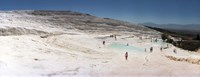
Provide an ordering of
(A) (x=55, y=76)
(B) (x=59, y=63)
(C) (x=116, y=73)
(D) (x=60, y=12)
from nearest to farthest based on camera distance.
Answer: (A) (x=55, y=76) → (C) (x=116, y=73) → (B) (x=59, y=63) → (D) (x=60, y=12)

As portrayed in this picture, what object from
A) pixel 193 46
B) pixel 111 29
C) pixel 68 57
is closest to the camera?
pixel 68 57

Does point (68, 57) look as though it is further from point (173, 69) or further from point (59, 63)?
point (173, 69)

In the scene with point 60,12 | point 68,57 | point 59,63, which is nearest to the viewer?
point 59,63

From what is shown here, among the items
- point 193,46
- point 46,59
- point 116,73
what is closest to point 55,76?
point 116,73

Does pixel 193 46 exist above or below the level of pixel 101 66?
below

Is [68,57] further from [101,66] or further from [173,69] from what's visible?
[173,69]

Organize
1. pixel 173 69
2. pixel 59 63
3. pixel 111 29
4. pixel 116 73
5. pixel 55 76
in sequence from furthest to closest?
pixel 111 29
pixel 173 69
pixel 59 63
pixel 116 73
pixel 55 76

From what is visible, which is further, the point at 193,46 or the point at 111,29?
the point at 111,29

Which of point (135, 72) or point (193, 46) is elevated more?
point (135, 72)

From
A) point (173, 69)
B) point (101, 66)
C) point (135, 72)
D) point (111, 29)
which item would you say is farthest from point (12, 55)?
point (111, 29)
